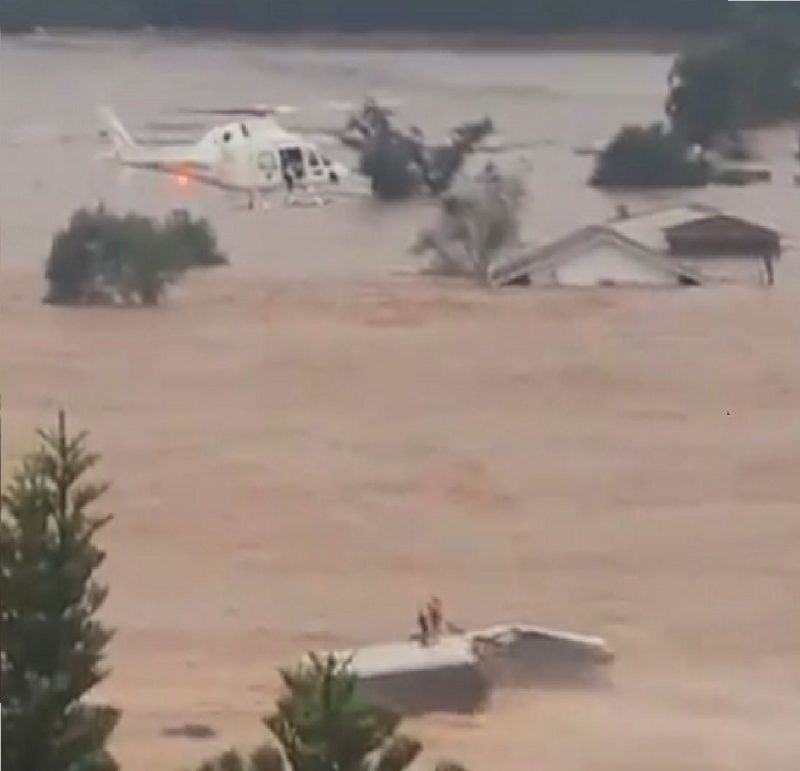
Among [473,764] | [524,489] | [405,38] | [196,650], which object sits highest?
[405,38]

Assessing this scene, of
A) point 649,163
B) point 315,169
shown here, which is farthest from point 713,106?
point 315,169

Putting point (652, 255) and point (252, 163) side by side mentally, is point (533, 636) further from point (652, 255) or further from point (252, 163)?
point (252, 163)

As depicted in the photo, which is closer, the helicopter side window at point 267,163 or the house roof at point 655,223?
the house roof at point 655,223

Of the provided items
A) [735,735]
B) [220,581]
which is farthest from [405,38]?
[735,735]

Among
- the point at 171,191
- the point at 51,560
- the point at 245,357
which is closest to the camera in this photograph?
the point at 51,560

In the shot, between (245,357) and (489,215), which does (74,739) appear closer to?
(245,357)

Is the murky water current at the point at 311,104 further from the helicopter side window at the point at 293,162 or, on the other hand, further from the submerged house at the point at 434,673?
the submerged house at the point at 434,673

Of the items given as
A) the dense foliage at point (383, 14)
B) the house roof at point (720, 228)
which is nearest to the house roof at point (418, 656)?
the house roof at point (720, 228)
